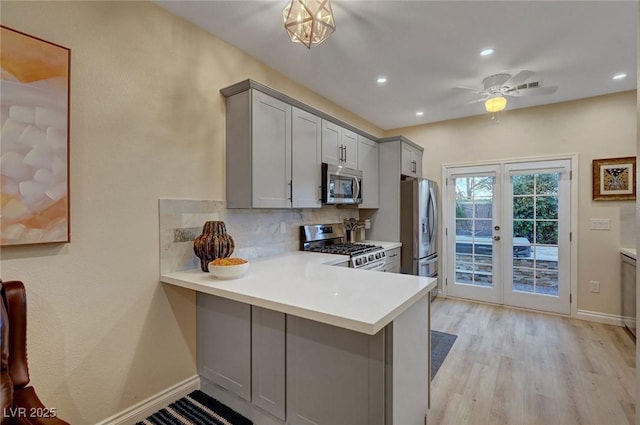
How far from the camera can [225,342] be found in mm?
1976

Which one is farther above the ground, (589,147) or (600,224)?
(589,147)

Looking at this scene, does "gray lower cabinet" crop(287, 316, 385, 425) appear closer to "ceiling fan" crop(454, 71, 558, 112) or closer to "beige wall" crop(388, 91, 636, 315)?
"ceiling fan" crop(454, 71, 558, 112)

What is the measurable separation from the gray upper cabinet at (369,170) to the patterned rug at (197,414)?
8.82ft

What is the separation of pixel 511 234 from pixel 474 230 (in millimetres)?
464

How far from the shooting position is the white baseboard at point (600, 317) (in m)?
3.45

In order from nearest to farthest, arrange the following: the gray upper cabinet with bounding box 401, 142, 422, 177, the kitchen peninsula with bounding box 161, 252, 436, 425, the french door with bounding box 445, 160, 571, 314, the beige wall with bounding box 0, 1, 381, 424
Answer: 1. the kitchen peninsula with bounding box 161, 252, 436, 425
2. the beige wall with bounding box 0, 1, 381, 424
3. the french door with bounding box 445, 160, 571, 314
4. the gray upper cabinet with bounding box 401, 142, 422, 177

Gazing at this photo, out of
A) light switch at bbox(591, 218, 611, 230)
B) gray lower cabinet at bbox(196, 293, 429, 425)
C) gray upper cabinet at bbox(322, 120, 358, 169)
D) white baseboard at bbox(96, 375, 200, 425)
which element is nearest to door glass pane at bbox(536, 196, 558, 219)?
light switch at bbox(591, 218, 611, 230)

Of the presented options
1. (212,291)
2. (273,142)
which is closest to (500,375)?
(212,291)

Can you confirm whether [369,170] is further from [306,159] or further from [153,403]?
[153,403]

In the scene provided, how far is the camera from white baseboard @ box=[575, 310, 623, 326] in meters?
3.45

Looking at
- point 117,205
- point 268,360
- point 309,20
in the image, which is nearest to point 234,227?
point 117,205

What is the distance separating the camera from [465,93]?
348 cm

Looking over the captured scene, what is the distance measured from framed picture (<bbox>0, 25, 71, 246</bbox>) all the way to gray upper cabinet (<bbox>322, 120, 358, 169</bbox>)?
6.95ft

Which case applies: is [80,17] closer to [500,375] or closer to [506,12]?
[506,12]
